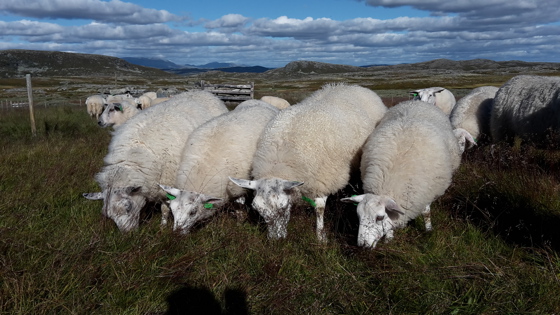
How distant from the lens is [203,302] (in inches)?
141

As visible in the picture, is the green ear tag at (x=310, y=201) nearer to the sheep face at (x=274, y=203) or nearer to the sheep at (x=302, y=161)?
the sheep at (x=302, y=161)

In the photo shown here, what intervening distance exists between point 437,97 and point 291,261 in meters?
12.6

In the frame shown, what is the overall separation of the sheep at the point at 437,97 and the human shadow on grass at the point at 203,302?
38.5ft

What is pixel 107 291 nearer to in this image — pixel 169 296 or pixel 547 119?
pixel 169 296

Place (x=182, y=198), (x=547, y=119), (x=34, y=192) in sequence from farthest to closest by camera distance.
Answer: (x=547, y=119) → (x=34, y=192) → (x=182, y=198)

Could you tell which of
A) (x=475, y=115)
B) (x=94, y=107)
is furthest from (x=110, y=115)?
(x=475, y=115)

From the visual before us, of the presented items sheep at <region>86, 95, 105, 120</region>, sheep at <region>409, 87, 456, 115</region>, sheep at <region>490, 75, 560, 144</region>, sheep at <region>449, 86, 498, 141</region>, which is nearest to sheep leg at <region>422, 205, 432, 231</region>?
sheep at <region>490, 75, 560, 144</region>

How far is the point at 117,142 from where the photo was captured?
6273 mm

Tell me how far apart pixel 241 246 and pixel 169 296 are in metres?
1.16

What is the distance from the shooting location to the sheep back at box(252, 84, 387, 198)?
5418 mm

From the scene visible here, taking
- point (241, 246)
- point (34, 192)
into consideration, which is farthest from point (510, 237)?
point (34, 192)

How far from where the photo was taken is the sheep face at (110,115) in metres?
12.1

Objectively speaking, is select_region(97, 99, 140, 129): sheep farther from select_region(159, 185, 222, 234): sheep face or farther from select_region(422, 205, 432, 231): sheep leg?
select_region(422, 205, 432, 231): sheep leg

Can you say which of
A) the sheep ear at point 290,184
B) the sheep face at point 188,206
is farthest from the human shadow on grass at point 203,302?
the sheep ear at point 290,184
